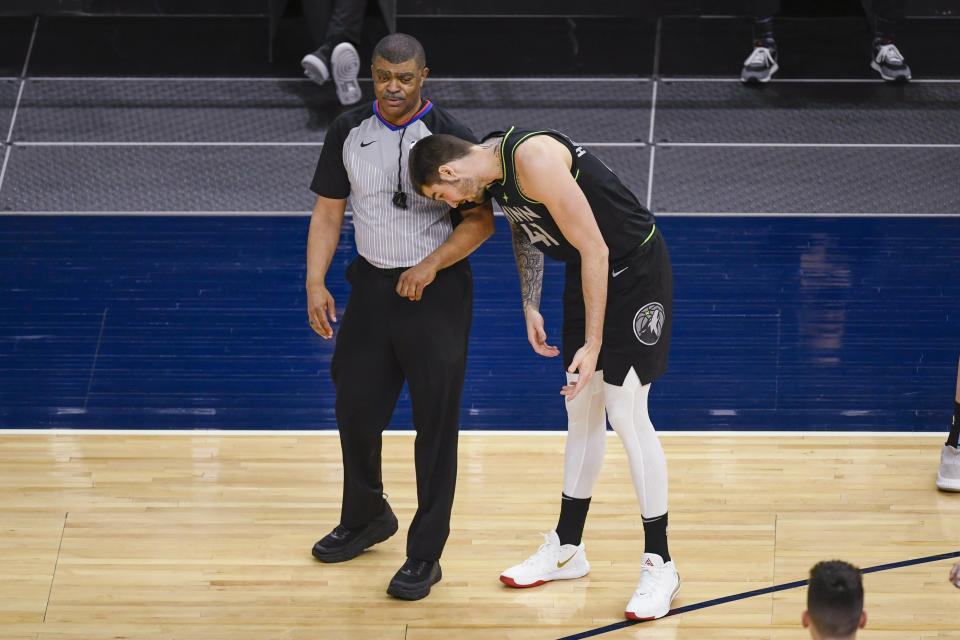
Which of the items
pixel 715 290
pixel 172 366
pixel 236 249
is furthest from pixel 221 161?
pixel 715 290

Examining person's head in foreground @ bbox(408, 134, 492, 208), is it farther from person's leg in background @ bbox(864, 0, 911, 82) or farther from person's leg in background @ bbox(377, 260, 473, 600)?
person's leg in background @ bbox(864, 0, 911, 82)

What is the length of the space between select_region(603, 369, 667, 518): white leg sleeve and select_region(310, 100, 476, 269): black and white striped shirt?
668 millimetres

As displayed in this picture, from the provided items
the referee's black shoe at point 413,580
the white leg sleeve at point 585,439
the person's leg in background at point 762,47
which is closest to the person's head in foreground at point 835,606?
the white leg sleeve at point 585,439

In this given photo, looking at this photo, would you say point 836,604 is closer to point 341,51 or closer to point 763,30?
point 341,51

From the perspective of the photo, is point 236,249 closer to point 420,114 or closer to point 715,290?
point 715,290

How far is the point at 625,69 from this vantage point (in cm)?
738

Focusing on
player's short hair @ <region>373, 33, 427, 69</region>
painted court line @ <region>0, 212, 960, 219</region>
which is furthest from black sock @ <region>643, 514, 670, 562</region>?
painted court line @ <region>0, 212, 960, 219</region>

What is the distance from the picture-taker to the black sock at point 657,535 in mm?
3441

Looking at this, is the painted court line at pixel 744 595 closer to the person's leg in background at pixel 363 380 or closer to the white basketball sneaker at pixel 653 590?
the white basketball sneaker at pixel 653 590

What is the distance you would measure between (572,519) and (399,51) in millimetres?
1431

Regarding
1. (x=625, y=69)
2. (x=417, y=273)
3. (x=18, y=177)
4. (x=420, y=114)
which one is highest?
(x=420, y=114)

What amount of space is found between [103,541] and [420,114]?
1.67 metres

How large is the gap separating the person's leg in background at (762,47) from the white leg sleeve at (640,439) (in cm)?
422

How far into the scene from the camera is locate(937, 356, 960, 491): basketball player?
4.02 metres
